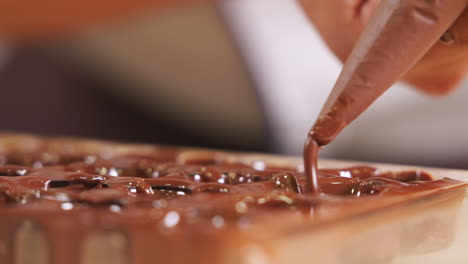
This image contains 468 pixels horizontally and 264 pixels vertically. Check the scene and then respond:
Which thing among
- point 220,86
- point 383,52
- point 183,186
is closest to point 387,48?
point 383,52

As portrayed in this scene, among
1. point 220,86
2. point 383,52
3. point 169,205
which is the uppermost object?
point 220,86

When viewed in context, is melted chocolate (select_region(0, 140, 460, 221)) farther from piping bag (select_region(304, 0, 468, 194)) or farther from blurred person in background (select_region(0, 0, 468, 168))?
blurred person in background (select_region(0, 0, 468, 168))

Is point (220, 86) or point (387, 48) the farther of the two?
point (220, 86)

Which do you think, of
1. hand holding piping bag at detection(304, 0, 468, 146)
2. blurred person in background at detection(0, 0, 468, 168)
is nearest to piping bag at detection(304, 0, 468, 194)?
hand holding piping bag at detection(304, 0, 468, 146)

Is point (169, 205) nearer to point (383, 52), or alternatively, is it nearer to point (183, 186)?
point (183, 186)

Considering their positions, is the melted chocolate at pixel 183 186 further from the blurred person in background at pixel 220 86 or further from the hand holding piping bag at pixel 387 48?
the blurred person in background at pixel 220 86

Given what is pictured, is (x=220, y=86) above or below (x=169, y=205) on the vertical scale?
above

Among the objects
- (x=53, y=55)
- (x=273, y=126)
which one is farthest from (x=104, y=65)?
(x=273, y=126)

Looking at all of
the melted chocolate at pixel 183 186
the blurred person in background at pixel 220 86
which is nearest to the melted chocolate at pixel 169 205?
the melted chocolate at pixel 183 186
